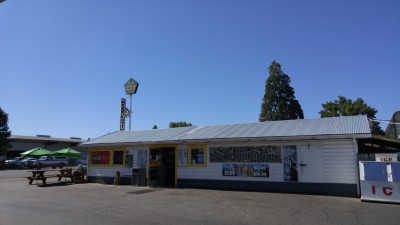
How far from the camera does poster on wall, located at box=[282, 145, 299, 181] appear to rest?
15.6 metres

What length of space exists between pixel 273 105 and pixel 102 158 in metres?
37.8

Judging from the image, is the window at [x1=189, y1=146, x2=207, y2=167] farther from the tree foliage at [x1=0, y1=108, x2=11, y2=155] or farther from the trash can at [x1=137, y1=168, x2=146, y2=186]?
the tree foliage at [x1=0, y1=108, x2=11, y2=155]

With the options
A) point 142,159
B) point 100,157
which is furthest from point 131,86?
point 142,159

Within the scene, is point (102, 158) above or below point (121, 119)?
below

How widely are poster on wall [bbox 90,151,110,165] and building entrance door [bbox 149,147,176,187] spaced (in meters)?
3.45

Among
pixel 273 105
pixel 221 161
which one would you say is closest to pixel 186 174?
pixel 221 161

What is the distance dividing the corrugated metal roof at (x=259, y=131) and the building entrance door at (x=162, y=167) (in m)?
0.96

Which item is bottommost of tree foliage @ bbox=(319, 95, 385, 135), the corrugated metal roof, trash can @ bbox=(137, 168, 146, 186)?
trash can @ bbox=(137, 168, 146, 186)

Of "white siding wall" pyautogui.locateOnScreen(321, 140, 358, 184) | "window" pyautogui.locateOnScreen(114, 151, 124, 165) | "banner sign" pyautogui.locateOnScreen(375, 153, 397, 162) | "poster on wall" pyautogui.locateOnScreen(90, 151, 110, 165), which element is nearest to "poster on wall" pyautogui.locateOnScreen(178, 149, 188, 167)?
"window" pyautogui.locateOnScreen(114, 151, 124, 165)

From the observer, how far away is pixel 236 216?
9992 mm

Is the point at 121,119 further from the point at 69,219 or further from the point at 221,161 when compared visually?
the point at 69,219

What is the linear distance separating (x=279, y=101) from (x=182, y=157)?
38.3 metres

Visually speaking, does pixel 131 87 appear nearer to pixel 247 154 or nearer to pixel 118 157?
pixel 118 157

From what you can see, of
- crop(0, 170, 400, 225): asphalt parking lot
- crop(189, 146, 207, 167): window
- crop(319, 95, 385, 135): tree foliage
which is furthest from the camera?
crop(319, 95, 385, 135): tree foliage
